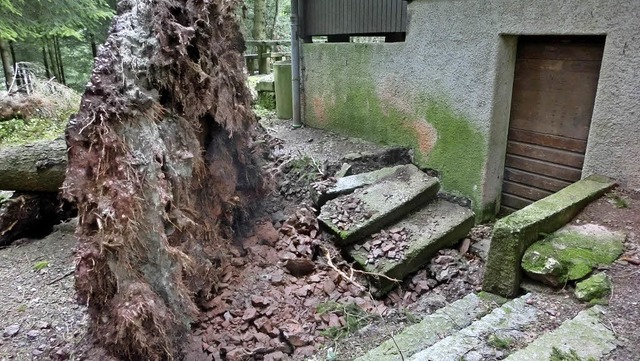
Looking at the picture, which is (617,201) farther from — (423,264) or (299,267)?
(299,267)

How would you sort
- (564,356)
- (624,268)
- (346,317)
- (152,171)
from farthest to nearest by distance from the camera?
1. (346,317)
2. (152,171)
3. (624,268)
4. (564,356)

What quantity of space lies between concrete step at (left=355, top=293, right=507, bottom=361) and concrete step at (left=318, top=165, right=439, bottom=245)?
4.16 ft

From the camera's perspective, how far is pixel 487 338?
6.72ft

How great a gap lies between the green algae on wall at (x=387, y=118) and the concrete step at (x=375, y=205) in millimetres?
322

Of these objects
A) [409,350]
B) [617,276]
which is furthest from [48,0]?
[617,276]

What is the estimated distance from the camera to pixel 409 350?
7.32 ft

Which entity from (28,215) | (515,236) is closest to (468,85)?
(515,236)

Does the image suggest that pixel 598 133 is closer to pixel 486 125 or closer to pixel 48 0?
→ pixel 486 125

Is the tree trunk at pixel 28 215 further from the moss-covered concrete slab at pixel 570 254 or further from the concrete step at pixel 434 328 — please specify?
the moss-covered concrete slab at pixel 570 254

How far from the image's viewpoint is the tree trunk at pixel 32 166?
417 cm

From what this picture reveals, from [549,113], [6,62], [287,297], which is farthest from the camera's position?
[6,62]

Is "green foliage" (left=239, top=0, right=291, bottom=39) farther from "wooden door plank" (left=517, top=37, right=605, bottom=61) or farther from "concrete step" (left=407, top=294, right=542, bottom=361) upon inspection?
"concrete step" (left=407, top=294, right=542, bottom=361)

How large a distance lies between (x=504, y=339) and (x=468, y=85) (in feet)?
8.90

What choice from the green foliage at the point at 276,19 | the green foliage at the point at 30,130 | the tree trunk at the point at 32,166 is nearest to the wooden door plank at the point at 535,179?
the tree trunk at the point at 32,166
